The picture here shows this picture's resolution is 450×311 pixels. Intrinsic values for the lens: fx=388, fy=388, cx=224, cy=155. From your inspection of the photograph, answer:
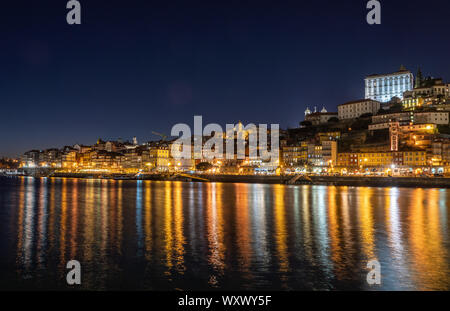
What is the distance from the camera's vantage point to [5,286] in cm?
917

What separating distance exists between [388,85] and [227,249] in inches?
3797

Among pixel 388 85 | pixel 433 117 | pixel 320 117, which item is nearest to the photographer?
pixel 433 117

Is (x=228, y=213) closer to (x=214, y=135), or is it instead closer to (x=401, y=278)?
(x=401, y=278)

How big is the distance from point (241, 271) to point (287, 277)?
49.8 inches

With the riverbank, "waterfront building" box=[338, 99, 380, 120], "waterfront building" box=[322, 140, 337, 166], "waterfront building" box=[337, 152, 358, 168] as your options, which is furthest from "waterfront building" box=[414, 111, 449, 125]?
the riverbank

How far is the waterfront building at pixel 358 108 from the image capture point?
294 ft

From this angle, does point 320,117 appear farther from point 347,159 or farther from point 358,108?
point 347,159

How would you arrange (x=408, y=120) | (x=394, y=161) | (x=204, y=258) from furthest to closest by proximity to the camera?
(x=408, y=120)
(x=394, y=161)
(x=204, y=258)

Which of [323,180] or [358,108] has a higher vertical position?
[358,108]

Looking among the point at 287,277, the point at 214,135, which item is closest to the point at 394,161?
the point at 287,277

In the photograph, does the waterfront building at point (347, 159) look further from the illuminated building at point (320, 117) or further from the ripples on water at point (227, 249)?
the ripples on water at point (227, 249)

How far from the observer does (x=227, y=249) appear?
1318cm

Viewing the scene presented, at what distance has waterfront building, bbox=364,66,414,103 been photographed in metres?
95.6

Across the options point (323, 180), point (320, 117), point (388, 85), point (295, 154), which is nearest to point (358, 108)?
point (320, 117)
